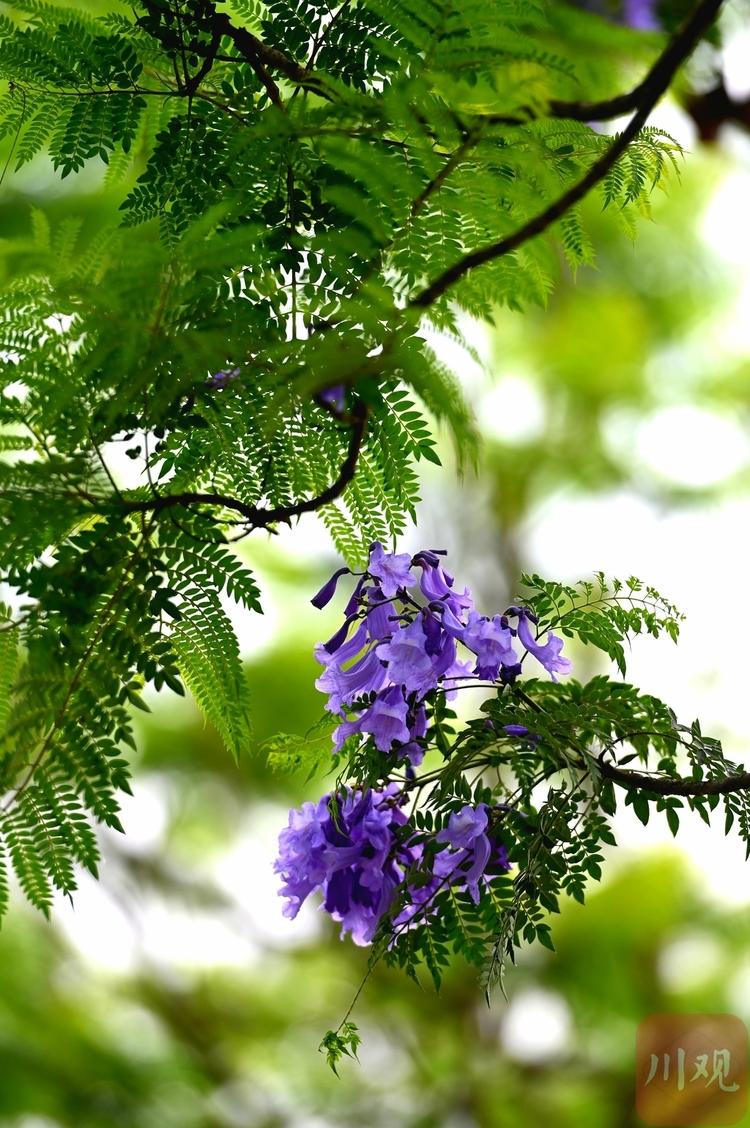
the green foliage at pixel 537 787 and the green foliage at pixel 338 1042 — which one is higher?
the green foliage at pixel 537 787

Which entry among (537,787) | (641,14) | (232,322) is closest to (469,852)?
(537,787)

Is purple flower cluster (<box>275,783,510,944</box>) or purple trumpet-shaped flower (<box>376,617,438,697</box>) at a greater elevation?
purple trumpet-shaped flower (<box>376,617,438,697</box>)

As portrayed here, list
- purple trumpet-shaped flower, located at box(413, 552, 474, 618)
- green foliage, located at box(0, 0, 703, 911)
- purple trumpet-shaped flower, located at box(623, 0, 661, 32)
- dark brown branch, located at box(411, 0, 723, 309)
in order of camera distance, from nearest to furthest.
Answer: dark brown branch, located at box(411, 0, 723, 309) < green foliage, located at box(0, 0, 703, 911) < purple trumpet-shaped flower, located at box(413, 552, 474, 618) < purple trumpet-shaped flower, located at box(623, 0, 661, 32)

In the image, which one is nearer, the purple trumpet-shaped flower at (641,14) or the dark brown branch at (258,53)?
the dark brown branch at (258,53)

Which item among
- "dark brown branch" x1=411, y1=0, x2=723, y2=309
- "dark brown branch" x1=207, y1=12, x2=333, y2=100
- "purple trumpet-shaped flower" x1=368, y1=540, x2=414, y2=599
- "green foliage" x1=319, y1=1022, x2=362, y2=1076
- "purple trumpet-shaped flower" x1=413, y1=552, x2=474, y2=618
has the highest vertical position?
"dark brown branch" x1=207, y1=12, x2=333, y2=100

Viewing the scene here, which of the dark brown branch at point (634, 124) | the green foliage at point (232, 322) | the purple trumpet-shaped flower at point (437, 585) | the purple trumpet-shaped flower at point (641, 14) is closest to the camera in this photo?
the dark brown branch at point (634, 124)

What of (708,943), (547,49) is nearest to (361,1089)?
(708,943)

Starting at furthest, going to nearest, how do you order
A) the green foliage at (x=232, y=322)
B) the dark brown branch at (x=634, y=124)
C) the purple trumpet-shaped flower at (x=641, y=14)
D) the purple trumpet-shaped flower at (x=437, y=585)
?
the purple trumpet-shaped flower at (x=641, y=14) → the purple trumpet-shaped flower at (x=437, y=585) → the green foliage at (x=232, y=322) → the dark brown branch at (x=634, y=124)

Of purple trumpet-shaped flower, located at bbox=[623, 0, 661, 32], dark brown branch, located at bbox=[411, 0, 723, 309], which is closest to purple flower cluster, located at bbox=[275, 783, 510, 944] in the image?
dark brown branch, located at bbox=[411, 0, 723, 309]

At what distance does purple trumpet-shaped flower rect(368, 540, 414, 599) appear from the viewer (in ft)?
2.11

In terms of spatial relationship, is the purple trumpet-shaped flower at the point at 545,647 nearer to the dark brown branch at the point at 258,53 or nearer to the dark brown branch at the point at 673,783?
the dark brown branch at the point at 673,783

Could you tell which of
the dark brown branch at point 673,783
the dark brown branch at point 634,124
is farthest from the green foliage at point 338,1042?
the dark brown branch at point 634,124

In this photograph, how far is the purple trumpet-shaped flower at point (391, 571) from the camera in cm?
64

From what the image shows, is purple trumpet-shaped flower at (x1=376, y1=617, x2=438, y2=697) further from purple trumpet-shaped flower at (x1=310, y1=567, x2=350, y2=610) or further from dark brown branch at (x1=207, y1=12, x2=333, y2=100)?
dark brown branch at (x1=207, y1=12, x2=333, y2=100)
